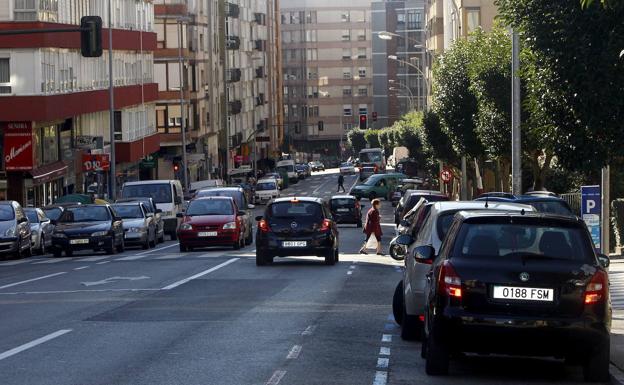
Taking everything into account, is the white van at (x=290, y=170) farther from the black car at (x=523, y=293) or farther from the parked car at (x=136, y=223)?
the black car at (x=523, y=293)

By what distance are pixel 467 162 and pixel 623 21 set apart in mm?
50970

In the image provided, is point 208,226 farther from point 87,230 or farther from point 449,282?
point 449,282

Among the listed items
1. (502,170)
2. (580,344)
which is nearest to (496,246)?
(580,344)

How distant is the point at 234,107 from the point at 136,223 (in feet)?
266

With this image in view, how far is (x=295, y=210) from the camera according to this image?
32125mm

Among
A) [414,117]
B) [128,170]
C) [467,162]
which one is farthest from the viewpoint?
[414,117]

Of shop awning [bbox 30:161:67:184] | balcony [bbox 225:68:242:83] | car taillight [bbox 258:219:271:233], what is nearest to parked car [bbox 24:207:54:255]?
shop awning [bbox 30:161:67:184]

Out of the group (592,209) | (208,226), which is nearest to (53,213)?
(208,226)

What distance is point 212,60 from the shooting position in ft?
375

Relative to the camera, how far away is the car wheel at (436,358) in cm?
1324

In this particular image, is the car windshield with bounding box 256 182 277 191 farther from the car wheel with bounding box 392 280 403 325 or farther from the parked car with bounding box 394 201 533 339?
the parked car with bounding box 394 201 533 339

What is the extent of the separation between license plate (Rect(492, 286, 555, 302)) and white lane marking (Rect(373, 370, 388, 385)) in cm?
139

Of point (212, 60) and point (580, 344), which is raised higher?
point (212, 60)

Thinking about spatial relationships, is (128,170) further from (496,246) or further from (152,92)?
(496,246)
